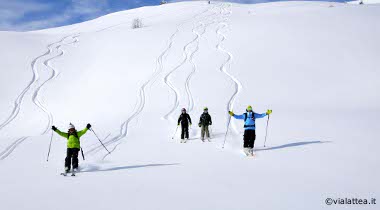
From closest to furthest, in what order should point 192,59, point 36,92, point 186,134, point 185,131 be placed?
point 186,134 < point 185,131 < point 36,92 < point 192,59

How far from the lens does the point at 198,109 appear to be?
1850 centimetres

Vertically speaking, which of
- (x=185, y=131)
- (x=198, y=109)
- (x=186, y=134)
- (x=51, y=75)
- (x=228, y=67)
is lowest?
(x=186, y=134)

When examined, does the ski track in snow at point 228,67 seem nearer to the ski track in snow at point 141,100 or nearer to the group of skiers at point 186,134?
the group of skiers at point 186,134

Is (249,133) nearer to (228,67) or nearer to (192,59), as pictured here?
(228,67)

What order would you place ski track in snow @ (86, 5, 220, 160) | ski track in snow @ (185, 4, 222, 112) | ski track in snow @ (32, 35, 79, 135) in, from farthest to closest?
1. ski track in snow @ (185, 4, 222, 112)
2. ski track in snow @ (32, 35, 79, 135)
3. ski track in snow @ (86, 5, 220, 160)

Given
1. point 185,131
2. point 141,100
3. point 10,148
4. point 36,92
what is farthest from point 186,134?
point 36,92

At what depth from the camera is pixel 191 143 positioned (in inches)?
502

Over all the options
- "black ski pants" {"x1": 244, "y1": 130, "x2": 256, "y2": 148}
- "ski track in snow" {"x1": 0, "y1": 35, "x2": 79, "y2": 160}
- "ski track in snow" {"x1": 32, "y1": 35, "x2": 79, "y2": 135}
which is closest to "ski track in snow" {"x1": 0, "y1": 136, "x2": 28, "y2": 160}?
"ski track in snow" {"x1": 0, "y1": 35, "x2": 79, "y2": 160}

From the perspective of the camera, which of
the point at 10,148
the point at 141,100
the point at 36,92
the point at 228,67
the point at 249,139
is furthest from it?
the point at 228,67

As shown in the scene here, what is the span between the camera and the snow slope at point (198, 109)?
25.1 feet

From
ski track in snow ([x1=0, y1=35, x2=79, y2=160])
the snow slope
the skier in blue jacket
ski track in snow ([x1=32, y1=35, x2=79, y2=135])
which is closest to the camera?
the snow slope

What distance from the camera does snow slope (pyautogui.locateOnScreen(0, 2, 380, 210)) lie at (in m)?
7.65

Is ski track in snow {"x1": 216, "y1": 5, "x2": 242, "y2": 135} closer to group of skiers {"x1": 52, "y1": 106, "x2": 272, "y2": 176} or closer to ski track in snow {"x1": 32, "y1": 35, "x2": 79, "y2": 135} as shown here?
group of skiers {"x1": 52, "y1": 106, "x2": 272, "y2": 176}

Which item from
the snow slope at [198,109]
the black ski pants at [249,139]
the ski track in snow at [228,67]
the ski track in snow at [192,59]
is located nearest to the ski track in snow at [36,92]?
the snow slope at [198,109]
